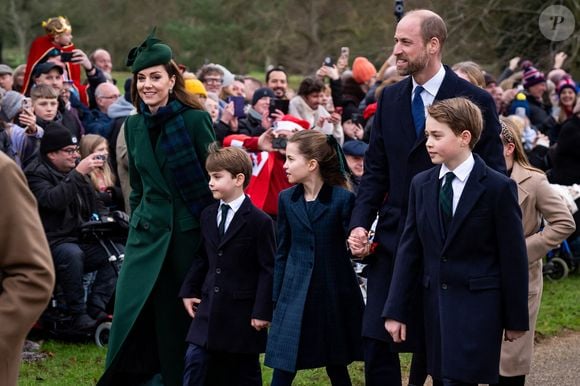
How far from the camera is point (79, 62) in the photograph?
11641mm

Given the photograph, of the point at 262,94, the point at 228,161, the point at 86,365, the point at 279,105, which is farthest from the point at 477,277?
the point at 262,94

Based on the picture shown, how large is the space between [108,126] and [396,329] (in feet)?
19.4

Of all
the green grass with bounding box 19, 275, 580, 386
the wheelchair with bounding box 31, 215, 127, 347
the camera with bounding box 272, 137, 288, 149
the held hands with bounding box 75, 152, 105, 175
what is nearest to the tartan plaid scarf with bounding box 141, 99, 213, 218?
the green grass with bounding box 19, 275, 580, 386

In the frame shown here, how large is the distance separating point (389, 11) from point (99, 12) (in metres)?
8.66

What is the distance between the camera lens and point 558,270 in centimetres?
1238

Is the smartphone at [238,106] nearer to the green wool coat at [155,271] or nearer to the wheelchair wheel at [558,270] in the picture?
the wheelchair wheel at [558,270]

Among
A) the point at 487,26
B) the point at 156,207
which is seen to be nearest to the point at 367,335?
the point at 156,207

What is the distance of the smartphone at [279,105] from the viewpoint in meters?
10.8

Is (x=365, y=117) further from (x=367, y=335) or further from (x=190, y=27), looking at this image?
(x=190, y=27)

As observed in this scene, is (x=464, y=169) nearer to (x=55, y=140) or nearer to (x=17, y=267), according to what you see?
(x=17, y=267)

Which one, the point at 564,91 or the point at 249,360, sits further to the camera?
the point at 564,91

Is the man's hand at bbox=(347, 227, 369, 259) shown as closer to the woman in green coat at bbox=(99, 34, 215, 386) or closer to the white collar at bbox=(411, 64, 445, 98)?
the white collar at bbox=(411, 64, 445, 98)
